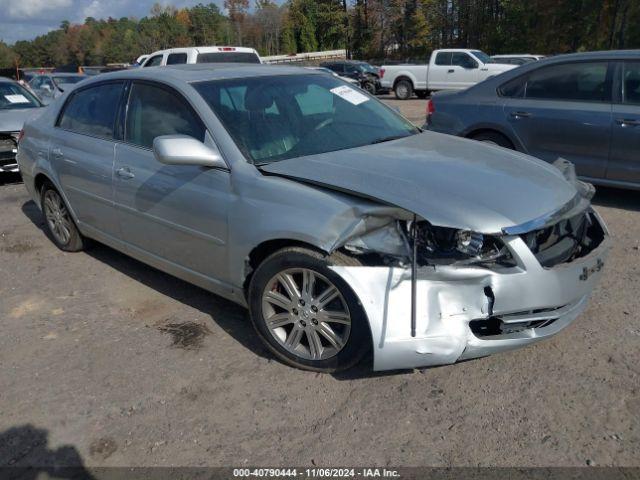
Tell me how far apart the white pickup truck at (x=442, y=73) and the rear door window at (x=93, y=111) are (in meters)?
17.2

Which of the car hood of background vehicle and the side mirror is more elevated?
the side mirror

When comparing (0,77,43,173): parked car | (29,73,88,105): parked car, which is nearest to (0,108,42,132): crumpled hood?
(0,77,43,173): parked car

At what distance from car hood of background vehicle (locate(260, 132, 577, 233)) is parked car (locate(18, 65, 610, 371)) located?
0.01 m

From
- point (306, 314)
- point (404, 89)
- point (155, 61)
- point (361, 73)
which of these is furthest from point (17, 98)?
point (361, 73)

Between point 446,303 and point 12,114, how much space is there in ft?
26.9

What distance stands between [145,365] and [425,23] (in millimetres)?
52320

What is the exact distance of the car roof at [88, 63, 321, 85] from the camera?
153 inches

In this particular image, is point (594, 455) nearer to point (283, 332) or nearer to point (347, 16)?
point (283, 332)

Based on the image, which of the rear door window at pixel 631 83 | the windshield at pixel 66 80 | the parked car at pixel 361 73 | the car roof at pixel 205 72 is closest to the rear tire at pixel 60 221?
the car roof at pixel 205 72

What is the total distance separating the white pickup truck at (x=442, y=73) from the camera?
20.4m

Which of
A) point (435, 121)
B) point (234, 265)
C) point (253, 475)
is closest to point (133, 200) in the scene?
point (234, 265)

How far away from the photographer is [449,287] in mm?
2781

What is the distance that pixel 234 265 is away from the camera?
134 inches

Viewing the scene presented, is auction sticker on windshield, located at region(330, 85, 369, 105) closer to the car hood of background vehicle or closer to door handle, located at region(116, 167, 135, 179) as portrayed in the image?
the car hood of background vehicle
